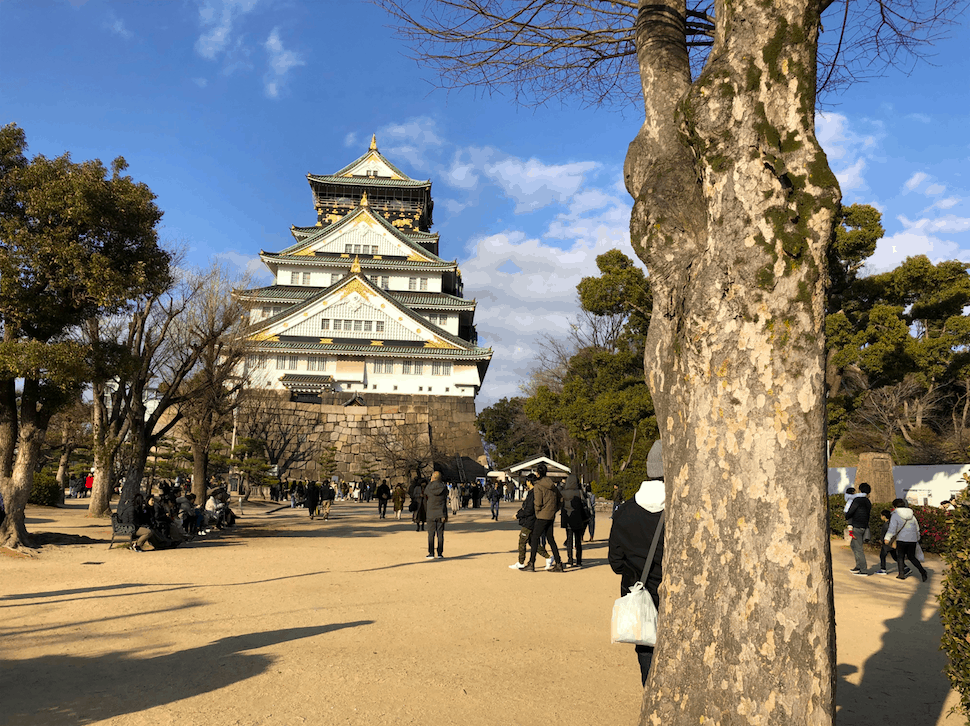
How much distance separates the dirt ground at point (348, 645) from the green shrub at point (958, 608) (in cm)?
96

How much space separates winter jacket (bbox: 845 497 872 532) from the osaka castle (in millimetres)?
28908

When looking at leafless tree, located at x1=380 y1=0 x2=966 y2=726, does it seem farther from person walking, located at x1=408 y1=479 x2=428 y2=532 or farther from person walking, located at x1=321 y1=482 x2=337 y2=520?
person walking, located at x1=321 y1=482 x2=337 y2=520

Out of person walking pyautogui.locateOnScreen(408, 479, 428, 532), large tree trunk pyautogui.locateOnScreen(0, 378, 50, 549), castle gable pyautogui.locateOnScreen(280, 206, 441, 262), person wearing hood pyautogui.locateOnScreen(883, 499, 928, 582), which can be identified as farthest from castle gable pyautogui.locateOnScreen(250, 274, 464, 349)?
person wearing hood pyautogui.locateOnScreen(883, 499, 928, 582)

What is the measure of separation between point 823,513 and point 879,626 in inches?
219

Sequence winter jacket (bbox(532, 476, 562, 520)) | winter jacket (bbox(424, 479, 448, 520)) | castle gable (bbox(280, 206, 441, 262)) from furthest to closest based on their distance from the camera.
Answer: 1. castle gable (bbox(280, 206, 441, 262))
2. winter jacket (bbox(424, 479, 448, 520))
3. winter jacket (bbox(532, 476, 562, 520))

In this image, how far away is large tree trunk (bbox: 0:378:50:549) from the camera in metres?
10.5

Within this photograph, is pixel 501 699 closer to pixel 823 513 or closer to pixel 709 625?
pixel 709 625

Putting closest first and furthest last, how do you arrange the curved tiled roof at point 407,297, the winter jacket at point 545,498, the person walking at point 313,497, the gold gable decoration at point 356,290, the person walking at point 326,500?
the winter jacket at point 545,498 → the person walking at point 313,497 → the person walking at point 326,500 → the gold gable decoration at point 356,290 → the curved tiled roof at point 407,297

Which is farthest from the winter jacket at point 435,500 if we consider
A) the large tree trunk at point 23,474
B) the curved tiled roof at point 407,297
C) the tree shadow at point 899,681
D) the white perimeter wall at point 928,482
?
the curved tiled roof at point 407,297

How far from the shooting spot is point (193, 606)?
23.2 feet

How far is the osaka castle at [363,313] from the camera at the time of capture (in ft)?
129

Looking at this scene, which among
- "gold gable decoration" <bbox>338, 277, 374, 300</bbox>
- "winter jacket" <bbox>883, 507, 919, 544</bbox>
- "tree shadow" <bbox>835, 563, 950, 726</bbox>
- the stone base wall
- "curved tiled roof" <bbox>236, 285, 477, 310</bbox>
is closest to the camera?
"tree shadow" <bbox>835, 563, 950, 726</bbox>

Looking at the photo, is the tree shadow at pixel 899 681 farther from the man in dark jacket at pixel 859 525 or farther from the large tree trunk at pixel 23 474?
the large tree trunk at pixel 23 474

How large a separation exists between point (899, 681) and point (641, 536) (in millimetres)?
2960
